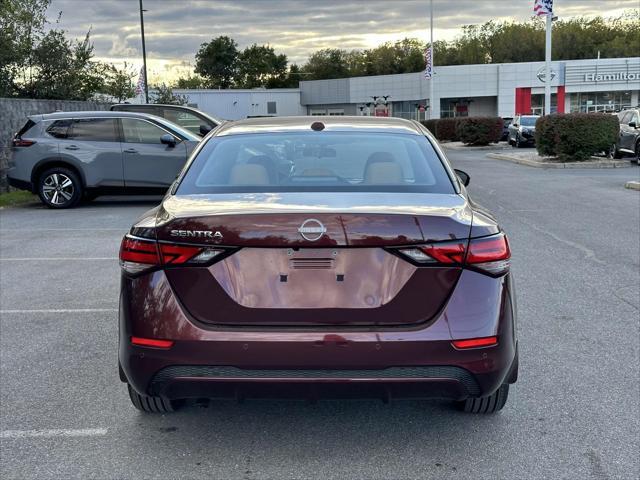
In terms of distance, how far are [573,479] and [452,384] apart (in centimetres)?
75

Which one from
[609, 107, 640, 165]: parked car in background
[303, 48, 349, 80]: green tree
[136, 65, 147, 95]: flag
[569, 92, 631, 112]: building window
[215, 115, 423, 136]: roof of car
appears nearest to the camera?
[215, 115, 423, 136]: roof of car

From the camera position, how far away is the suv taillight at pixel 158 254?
324 cm

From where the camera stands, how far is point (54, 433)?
3.94 meters

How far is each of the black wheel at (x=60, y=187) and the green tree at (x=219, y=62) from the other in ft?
399

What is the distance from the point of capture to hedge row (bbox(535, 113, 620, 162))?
74.3 feet

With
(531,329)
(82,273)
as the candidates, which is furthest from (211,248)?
(82,273)

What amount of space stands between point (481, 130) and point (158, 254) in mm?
36232

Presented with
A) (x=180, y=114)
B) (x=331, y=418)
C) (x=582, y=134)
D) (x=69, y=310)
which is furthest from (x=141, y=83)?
(x=331, y=418)

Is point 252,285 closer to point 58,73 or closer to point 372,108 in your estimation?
point 58,73

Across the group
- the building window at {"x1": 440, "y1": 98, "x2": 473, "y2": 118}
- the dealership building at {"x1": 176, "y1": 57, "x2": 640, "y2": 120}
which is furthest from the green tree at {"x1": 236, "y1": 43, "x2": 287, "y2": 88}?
the building window at {"x1": 440, "y1": 98, "x2": 473, "y2": 118}

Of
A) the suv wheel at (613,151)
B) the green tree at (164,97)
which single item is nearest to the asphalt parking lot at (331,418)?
the suv wheel at (613,151)

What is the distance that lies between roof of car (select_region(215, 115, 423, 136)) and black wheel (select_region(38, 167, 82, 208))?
1011 centimetres

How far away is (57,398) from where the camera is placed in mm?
4441

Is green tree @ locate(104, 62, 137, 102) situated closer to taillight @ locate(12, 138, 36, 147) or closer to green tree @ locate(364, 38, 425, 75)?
taillight @ locate(12, 138, 36, 147)
